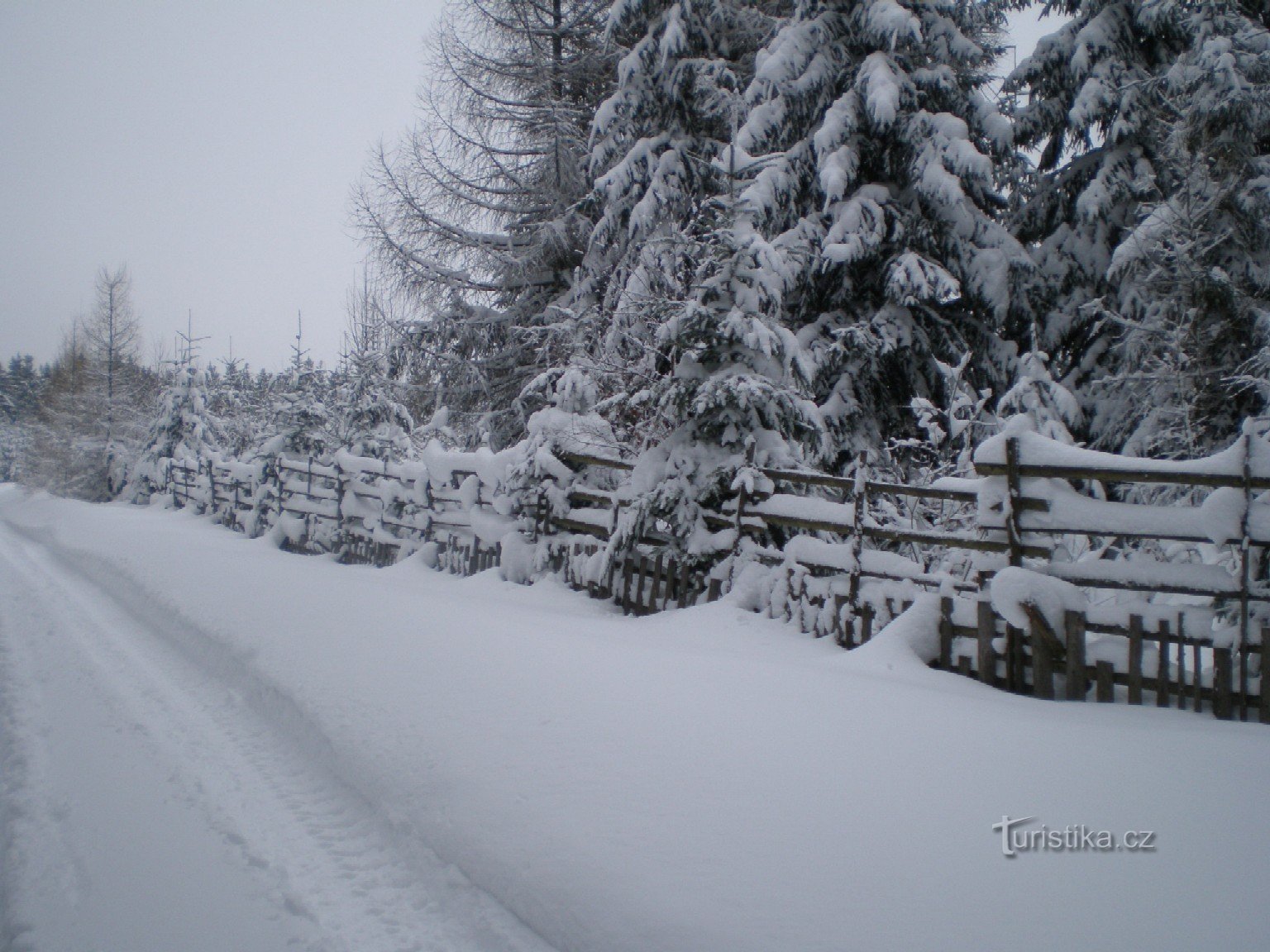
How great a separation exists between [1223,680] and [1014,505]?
1516 millimetres

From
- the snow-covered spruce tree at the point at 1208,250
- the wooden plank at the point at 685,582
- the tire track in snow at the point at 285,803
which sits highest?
the snow-covered spruce tree at the point at 1208,250

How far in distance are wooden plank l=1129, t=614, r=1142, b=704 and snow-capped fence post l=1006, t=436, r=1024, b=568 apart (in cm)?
79

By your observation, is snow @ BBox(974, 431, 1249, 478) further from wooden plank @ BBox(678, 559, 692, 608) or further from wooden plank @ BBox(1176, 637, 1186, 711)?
wooden plank @ BBox(678, 559, 692, 608)

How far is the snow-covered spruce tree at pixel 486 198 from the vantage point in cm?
1609

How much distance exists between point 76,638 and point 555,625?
161 inches

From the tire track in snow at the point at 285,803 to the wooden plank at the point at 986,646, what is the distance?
12.0 feet

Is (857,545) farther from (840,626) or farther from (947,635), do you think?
(947,635)

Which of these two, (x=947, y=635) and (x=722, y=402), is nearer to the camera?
(x=947, y=635)

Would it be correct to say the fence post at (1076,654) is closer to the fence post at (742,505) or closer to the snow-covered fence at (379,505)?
the fence post at (742,505)

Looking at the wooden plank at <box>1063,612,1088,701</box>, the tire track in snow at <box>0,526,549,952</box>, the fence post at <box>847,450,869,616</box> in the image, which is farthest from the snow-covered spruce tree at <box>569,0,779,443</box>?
the wooden plank at <box>1063,612,1088,701</box>

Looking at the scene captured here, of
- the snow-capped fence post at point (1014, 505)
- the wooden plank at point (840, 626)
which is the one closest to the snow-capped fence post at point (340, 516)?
the wooden plank at point (840, 626)

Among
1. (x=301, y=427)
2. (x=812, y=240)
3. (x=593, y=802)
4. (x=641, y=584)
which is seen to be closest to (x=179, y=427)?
(x=301, y=427)

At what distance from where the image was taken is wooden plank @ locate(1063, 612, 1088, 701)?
15.4 ft

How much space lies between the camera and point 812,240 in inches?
438
